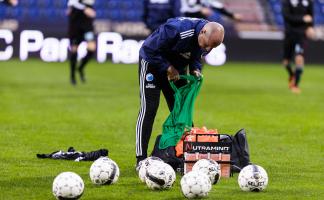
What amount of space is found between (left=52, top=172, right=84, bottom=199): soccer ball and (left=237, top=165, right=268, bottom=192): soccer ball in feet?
5.62

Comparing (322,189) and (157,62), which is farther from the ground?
(157,62)

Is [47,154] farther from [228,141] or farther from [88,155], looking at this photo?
[228,141]

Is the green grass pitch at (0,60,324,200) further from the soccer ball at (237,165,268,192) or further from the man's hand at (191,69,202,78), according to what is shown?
the man's hand at (191,69,202,78)

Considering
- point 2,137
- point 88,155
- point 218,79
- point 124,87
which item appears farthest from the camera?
point 218,79

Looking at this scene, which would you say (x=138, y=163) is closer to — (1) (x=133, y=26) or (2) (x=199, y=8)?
(2) (x=199, y=8)

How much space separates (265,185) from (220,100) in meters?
10.9

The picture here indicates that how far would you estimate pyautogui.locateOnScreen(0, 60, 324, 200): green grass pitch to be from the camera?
9172 millimetres

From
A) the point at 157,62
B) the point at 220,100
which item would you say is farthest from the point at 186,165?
the point at 220,100

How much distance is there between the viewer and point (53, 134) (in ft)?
44.3

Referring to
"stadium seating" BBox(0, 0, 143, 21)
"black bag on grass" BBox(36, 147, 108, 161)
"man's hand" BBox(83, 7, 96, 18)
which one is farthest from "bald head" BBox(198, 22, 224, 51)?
"stadium seating" BBox(0, 0, 143, 21)

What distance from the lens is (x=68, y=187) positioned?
26.4 feet

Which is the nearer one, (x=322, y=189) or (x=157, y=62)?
(x=322, y=189)

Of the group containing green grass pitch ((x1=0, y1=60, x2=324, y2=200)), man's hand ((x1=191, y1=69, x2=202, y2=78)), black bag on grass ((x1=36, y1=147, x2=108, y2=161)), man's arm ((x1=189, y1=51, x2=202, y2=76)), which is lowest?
green grass pitch ((x1=0, y1=60, x2=324, y2=200))

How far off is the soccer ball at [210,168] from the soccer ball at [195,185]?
557mm
